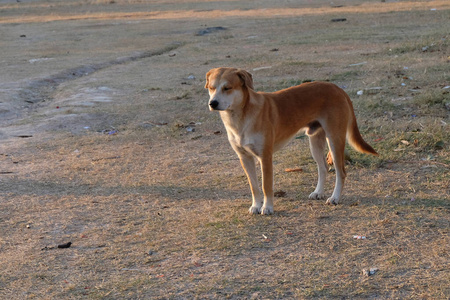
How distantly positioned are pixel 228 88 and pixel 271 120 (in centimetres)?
51

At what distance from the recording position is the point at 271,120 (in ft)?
16.0

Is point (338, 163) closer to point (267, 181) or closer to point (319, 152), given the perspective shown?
point (319, 152)

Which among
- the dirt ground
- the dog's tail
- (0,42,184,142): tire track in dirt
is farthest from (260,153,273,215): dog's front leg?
(0,42,184,142): tire track in dirt

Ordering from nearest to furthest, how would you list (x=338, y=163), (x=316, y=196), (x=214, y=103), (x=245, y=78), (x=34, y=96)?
(x=214, y=103) → (x=245, y=78) → (x=338, y=163) → (x=316, y=196) → (x=34, y=96)

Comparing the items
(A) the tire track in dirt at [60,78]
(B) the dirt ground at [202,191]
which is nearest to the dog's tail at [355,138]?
(B) the dirt ground at [202,191]

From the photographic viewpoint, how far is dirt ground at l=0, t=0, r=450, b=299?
382 centimetres

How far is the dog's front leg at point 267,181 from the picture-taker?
4.84 meters

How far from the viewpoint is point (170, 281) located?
12.5ft

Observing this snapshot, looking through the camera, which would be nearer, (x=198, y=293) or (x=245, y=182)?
(x=198, y=293)

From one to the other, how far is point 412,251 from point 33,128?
6245 millimetres

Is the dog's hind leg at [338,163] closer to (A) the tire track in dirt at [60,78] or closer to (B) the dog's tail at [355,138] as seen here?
(B) the dog's tail at [355,138]

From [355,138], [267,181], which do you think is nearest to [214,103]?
[267,181]

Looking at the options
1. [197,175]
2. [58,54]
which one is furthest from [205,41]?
[197,175]

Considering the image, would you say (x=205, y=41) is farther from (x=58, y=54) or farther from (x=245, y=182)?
(x=245, y=182)
